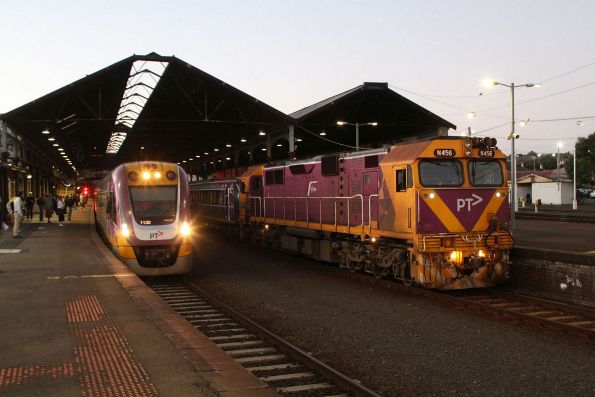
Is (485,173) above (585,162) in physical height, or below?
below

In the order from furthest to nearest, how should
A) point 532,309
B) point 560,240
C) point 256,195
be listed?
1. point 256,195
2. point 560,240
3. point 532,309

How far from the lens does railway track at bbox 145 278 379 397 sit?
6.69m

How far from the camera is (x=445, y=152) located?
492 inches

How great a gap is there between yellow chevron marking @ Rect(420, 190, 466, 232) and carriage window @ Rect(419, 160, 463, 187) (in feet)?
0.95

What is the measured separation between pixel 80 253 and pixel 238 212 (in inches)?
367

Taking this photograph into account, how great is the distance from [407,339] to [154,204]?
8541mm

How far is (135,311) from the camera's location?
9.23 meters

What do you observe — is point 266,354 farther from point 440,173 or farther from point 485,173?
point 485,173

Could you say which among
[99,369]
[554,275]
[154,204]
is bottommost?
[554,275]

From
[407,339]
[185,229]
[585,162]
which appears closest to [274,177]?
[185,229]

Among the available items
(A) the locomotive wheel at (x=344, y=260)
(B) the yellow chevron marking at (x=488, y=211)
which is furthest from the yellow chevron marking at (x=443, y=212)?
(A) the locomotive wheel at (x=344, y=260)

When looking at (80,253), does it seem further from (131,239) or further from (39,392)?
(39,392)

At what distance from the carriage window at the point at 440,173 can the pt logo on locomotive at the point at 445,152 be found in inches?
6.4

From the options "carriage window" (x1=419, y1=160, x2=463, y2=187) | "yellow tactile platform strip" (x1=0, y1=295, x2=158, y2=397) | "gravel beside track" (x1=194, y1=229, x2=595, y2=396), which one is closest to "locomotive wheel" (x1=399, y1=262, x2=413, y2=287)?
"gravel beside track" (x1=194, y1=229, x2=595, y2=396)
